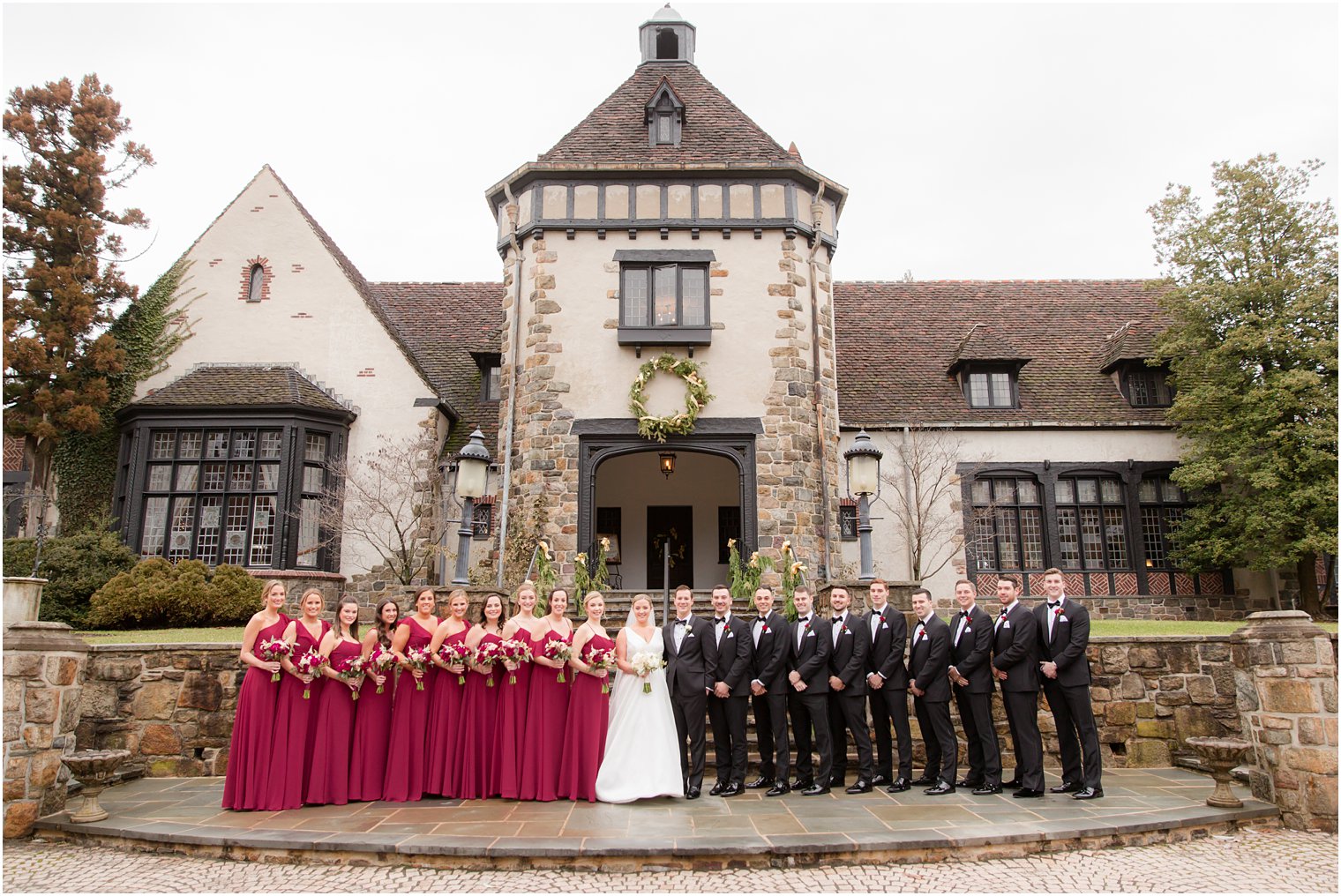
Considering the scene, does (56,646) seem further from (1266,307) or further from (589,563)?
(1266,307)

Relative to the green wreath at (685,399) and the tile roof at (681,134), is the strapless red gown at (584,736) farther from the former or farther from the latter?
the tile roof at (681,134)

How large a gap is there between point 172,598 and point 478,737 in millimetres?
7552

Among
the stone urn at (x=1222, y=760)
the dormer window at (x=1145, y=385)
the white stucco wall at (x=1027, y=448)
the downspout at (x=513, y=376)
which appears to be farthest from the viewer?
the dormer window at (x=1145, y=385)

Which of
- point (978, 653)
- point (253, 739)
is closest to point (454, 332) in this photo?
point (253, 739)

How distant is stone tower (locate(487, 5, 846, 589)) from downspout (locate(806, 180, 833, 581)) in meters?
0.03

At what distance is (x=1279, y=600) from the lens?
16.9 metres

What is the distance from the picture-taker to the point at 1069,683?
736cm

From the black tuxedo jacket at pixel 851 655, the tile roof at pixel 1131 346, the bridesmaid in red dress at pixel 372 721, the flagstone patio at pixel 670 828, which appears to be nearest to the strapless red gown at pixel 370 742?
the bridesmaid in red dress at pixel 372 721

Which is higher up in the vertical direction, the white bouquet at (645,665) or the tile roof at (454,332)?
the tile roof at (454,332)

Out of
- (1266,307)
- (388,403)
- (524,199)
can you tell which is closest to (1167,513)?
(1266,307)

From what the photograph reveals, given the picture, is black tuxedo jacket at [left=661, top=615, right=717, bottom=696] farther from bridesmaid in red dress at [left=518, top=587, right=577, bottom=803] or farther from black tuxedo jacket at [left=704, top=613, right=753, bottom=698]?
bridesmaid in red dress at [left=518, top=587, right=577, bottom=803]

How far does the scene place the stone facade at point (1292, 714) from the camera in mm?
6742

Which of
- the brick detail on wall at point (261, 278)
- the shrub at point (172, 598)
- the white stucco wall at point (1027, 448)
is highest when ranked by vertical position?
the brick detail on wall at point (261, 278)

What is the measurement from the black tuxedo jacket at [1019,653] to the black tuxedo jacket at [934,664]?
42cm
